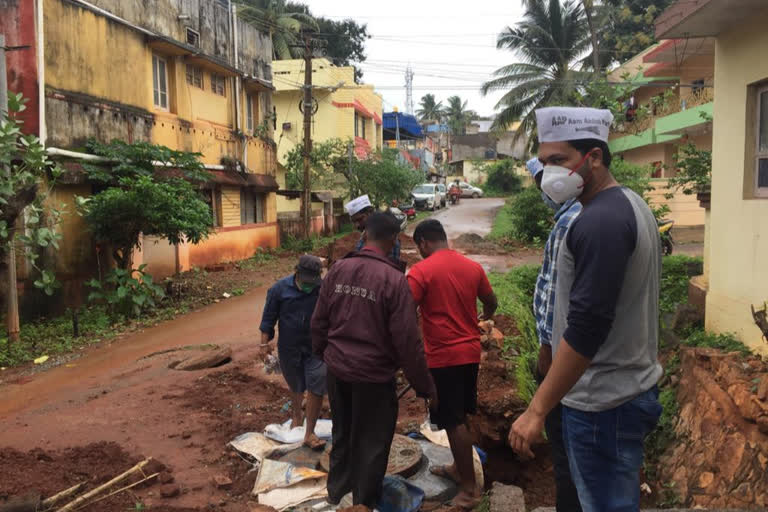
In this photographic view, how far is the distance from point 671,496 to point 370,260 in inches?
163

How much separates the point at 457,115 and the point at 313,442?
262ft

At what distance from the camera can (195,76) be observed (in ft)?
56.1

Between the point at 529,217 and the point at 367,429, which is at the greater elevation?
the point at 529,217

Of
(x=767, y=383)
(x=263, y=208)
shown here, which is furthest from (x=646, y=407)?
(x=263, y=208)

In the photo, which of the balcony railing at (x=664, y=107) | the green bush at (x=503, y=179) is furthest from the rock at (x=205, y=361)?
the green bush at (x=503, y=179)

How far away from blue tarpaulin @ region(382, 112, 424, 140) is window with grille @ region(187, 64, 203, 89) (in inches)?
1054

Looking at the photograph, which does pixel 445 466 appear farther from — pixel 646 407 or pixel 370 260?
pixel 646 407

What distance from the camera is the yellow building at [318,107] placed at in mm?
29953

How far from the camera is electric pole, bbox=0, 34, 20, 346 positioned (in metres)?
9.35

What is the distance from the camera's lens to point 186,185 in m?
12.8

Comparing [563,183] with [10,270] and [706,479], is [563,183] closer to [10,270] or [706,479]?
[706,479]

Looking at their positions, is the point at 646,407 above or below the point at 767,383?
above

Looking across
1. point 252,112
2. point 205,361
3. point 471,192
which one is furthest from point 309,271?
point 471,192

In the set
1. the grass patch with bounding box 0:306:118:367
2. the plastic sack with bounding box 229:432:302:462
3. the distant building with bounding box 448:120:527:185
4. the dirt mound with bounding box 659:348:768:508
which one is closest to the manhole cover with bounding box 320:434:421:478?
the plastic sack with bounding box 229:432:302:462
